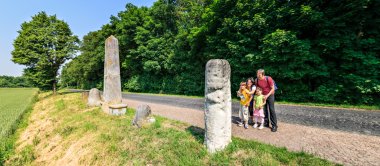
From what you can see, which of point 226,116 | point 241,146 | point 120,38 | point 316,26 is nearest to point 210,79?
point 226,116

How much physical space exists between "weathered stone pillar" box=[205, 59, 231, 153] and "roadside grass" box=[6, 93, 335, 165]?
262 millimetres

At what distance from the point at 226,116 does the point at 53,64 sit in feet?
88.8

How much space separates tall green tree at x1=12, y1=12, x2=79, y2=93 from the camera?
21266mm

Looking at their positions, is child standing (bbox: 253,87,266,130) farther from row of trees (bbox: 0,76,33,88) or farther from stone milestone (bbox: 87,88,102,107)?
row of trees (bbox: 0,76,33,88)

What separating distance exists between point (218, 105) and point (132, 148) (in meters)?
2.66

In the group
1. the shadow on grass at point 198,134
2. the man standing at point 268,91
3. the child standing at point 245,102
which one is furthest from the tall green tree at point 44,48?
the man standing at point 268,91

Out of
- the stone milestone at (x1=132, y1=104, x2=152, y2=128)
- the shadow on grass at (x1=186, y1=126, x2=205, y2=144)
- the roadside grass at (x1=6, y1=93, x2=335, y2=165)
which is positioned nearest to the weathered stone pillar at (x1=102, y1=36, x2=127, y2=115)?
the roadside grass at (x1=6, y1=93, x2=335, y2=165)

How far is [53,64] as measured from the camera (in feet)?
74.5

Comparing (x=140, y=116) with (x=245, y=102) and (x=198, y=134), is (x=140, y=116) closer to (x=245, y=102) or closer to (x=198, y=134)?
(x=198, y=134)

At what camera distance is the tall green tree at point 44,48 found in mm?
21266

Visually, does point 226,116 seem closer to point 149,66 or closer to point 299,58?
point 299,58

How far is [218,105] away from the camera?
388 centimetres

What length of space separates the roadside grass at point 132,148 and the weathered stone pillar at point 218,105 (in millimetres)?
262

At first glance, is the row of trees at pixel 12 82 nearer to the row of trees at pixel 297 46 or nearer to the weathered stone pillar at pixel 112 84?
the row of trees at pixel 297 46
